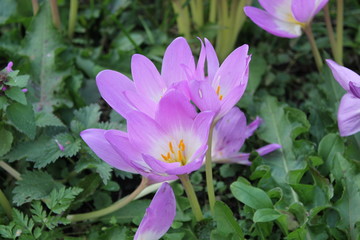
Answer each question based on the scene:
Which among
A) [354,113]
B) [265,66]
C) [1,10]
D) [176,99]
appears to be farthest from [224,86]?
[1,10]

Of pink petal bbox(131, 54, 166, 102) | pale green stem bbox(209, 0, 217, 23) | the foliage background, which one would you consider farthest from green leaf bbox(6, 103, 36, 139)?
pale green stem bbox(209, 0, 217, 23)

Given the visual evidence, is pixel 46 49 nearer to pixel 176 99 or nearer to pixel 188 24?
pixel 188 24

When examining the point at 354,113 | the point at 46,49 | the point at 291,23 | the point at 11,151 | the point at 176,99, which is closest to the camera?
the point at 176,99

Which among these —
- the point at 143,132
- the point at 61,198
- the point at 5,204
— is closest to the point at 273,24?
the point at 143,132

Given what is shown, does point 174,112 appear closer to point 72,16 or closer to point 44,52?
point 44,52

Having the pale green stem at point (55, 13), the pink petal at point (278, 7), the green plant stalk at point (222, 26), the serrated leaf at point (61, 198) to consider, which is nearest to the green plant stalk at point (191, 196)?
the serrated leaf at point (61, 198)

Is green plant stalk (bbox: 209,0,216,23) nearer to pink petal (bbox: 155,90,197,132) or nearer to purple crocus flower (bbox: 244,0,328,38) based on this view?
purple crocus flower (bbox: 244,0,328,38)

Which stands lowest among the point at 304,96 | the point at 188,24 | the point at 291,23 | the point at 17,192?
the point at 304,96
